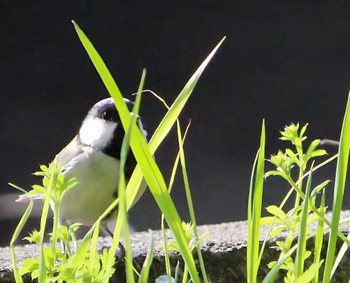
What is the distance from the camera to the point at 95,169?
145 cm

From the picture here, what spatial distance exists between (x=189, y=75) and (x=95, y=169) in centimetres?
226

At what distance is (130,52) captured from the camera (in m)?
3.87

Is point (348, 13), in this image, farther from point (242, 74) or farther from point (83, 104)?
point (83, 104)

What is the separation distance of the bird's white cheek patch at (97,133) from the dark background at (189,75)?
3.37ft

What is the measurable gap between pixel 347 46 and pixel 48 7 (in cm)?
142

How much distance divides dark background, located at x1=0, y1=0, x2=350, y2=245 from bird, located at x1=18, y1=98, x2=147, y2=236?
1.04m

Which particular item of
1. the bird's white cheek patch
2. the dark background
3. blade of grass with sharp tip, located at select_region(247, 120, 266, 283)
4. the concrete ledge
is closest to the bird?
the bird's white cheek patch

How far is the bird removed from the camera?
143 cm

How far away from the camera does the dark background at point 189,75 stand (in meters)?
2.93

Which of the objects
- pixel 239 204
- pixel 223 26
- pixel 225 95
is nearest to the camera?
pixel 239 204

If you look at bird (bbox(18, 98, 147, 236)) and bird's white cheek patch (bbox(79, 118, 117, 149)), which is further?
bird's white cheek patch (bbox(79, 118, 117, 149))

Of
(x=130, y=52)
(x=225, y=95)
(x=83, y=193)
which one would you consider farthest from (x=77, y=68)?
(x=83, y=193)

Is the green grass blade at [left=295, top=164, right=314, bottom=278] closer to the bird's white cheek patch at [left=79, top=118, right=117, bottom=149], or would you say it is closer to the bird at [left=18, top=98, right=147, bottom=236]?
the bird at [left=18, top=98, right=147, bottom=236]

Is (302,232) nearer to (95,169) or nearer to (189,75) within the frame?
(95,169)
